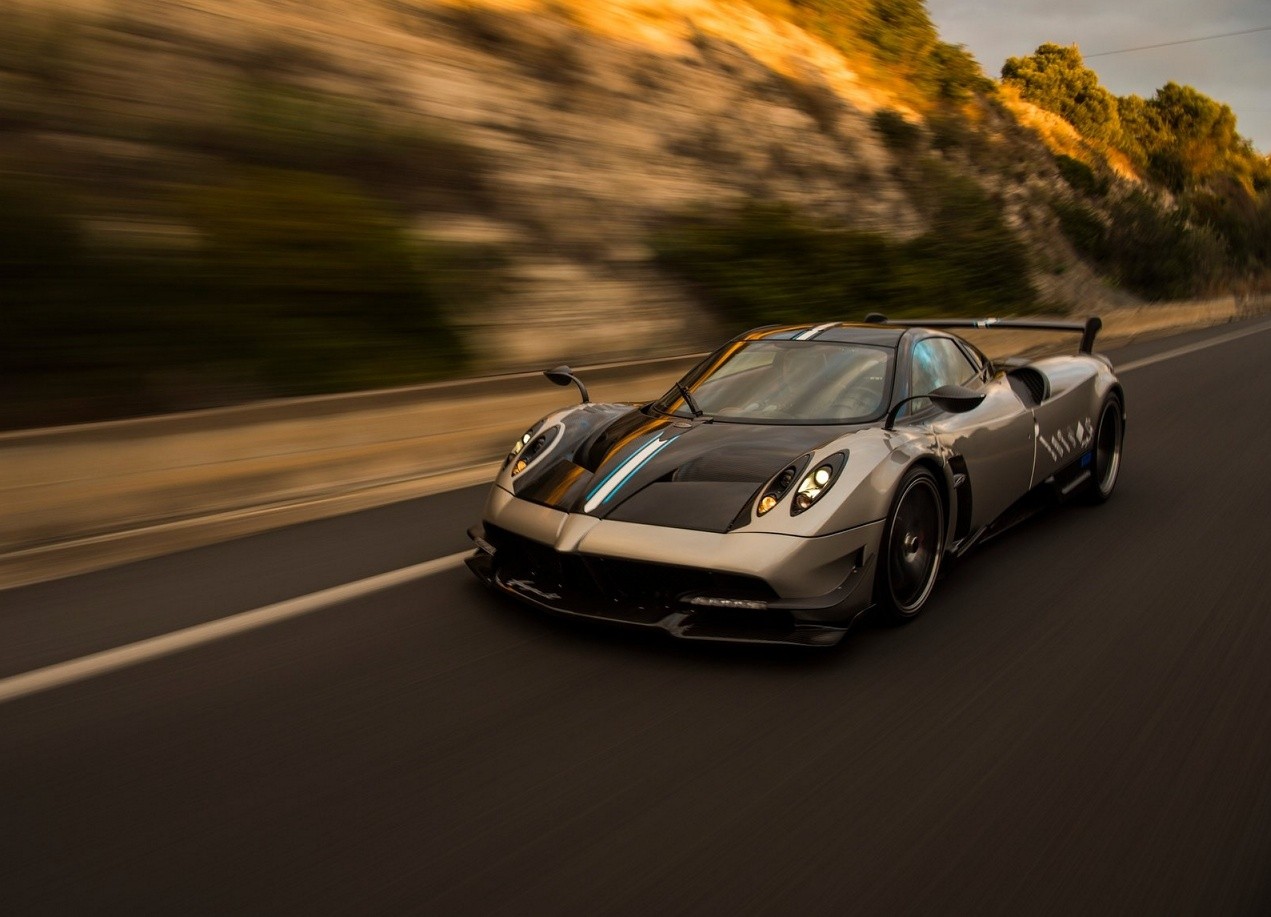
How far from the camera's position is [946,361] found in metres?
5.89

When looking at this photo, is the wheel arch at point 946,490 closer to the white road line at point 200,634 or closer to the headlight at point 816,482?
the headlight at point 816,482

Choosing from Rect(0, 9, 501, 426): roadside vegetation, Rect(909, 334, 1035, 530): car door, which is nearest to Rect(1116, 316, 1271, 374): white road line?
Rect(0, 9, 501, 426): roadside vegetation

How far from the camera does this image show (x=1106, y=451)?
7.26 metres

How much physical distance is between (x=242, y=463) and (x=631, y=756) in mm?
3874

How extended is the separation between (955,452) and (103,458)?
4149 mm

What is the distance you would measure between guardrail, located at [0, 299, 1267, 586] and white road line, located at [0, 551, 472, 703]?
53.1 inches

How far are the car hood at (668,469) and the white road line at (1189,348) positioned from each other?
34.8 ft

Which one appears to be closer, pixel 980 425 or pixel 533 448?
pixel 533 448

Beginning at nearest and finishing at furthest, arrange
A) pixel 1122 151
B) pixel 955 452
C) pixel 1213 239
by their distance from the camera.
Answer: pixel 955 452 < pixel 1213 239 < pixel 1122 151

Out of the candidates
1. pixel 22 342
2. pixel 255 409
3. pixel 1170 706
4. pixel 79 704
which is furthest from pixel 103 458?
pixel 1170 706

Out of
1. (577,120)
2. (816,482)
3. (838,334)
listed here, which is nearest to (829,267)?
(577,120)

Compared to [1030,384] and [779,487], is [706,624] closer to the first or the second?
[779,487]

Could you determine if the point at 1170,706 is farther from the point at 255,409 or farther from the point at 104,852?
the point at 255,409

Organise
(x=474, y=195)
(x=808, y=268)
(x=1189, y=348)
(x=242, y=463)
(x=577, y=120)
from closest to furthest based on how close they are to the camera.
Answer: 1. (x=242, y=463)
2. (x=474, y=195)
3. (x=808, y=268)
4. (x=577, y=120)
5. (x=1189, y=348)
